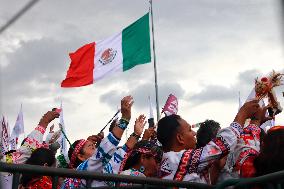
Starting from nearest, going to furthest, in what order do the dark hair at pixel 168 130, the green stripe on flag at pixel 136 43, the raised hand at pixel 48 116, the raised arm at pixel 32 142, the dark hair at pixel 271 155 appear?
the dark hair at pixel 271 155, the dark hair at pixel 168 130, the raised arm at pixel 32 142, the raised hand at pixel 48 116, the green stripe on flag at pixel 136 43

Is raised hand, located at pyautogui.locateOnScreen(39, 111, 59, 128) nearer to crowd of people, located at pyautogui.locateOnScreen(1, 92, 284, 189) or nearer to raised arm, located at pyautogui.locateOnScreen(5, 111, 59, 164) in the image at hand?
raised arm, located at pyautogui.locateOnScreen(5, 111, 59, 164)

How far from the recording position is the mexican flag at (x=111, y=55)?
923cm

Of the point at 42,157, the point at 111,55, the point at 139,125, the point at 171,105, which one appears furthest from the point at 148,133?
the point at 111,55

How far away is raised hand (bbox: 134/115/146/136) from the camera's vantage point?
440 centimetres

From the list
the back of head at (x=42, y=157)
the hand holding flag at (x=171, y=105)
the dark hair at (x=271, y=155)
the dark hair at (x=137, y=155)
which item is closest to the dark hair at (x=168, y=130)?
the dark hair at (x=137, y=155)

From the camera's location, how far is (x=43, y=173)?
7.52ft

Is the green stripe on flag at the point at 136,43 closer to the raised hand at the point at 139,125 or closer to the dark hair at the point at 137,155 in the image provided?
the raised hand at the point at 139,125

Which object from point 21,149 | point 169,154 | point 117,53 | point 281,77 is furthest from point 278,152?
point 117,53

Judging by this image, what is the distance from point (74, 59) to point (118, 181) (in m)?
7.36

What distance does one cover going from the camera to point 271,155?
8.72 feet

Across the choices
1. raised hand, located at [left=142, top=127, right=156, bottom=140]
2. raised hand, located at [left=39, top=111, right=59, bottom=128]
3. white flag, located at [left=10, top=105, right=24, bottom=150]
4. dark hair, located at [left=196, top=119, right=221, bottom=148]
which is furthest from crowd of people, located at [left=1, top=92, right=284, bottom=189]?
white flag, located at [left=10, top=105, right=24, bottom=150]

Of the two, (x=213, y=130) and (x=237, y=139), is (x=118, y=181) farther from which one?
(x=213, y=130)

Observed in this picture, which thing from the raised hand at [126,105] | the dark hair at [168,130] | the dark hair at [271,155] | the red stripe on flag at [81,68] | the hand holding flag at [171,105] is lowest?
the dark hair at [271,155]

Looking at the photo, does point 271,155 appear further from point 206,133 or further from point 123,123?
point 123,123
